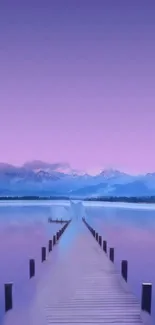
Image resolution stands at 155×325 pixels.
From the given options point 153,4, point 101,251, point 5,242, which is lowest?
point 5,242

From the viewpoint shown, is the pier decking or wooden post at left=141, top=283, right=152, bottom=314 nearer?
the pier decking

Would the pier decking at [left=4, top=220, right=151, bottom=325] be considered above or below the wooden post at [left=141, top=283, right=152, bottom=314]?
below

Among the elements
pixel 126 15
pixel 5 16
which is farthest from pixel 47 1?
pixel 126 15

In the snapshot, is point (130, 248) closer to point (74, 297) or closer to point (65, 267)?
point (65, 267)

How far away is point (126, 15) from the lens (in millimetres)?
15398

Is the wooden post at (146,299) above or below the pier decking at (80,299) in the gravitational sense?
above

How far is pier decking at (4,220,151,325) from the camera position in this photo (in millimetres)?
6539

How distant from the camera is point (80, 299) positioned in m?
7.91

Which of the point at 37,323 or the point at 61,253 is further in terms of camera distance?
the point at 61,253

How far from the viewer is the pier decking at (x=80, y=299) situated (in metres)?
6.54

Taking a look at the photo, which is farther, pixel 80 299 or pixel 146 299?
pixel 80 299

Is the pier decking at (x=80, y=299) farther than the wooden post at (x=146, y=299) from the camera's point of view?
No

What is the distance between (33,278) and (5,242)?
→ 21635 millimetres

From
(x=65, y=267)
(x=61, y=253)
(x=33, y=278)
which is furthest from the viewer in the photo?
(x=61, y=253)
